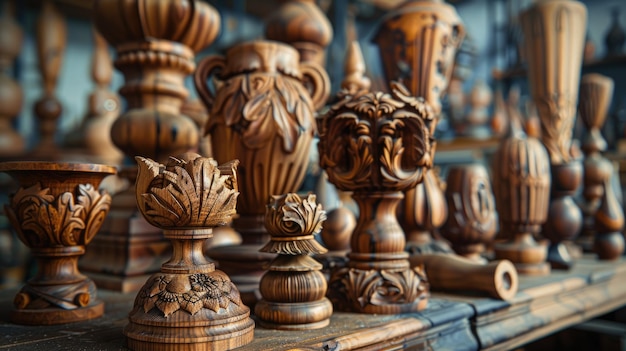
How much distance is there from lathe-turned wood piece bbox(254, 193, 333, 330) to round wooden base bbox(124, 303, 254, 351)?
62 millimetres

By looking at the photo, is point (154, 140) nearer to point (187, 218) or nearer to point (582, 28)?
point (187, 218)

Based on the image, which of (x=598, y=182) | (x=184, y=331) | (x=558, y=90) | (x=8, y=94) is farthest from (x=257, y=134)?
(x=8, y=94)

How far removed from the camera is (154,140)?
74 cm

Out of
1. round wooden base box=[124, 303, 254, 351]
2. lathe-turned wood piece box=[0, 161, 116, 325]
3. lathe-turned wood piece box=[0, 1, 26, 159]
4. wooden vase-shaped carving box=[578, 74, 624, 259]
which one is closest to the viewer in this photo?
round wooden base box=[124, 303, 254, 351]

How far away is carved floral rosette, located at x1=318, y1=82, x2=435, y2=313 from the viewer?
54 cm

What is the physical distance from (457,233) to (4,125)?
Answer: 135 centimetres

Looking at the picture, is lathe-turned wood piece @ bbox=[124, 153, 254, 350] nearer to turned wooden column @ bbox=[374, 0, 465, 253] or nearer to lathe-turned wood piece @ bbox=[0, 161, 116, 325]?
lathe-turned wood piece @ bbox=[0, 161, 116, 325]

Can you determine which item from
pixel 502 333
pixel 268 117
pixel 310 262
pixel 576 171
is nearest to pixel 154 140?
pixel 268 117

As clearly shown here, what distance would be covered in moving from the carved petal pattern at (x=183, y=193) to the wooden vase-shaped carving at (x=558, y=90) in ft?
2.26

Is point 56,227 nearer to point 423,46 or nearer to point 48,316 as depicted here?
point 48,316

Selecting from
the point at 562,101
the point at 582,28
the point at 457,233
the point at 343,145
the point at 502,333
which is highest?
the point at 582,28

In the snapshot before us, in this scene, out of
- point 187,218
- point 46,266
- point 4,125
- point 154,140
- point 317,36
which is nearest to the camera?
point 187,218

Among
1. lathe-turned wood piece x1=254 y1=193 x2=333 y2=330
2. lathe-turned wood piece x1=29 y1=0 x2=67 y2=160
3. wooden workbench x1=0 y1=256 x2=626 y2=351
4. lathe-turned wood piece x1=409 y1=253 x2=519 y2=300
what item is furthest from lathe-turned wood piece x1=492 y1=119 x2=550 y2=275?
lathe-turned wood piece x1=29 y1=0 x2=67 y2=160

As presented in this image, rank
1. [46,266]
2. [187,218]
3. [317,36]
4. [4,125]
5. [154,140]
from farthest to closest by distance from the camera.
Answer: [4,125], [317,36], [154,140], [46,266], [187,218]
